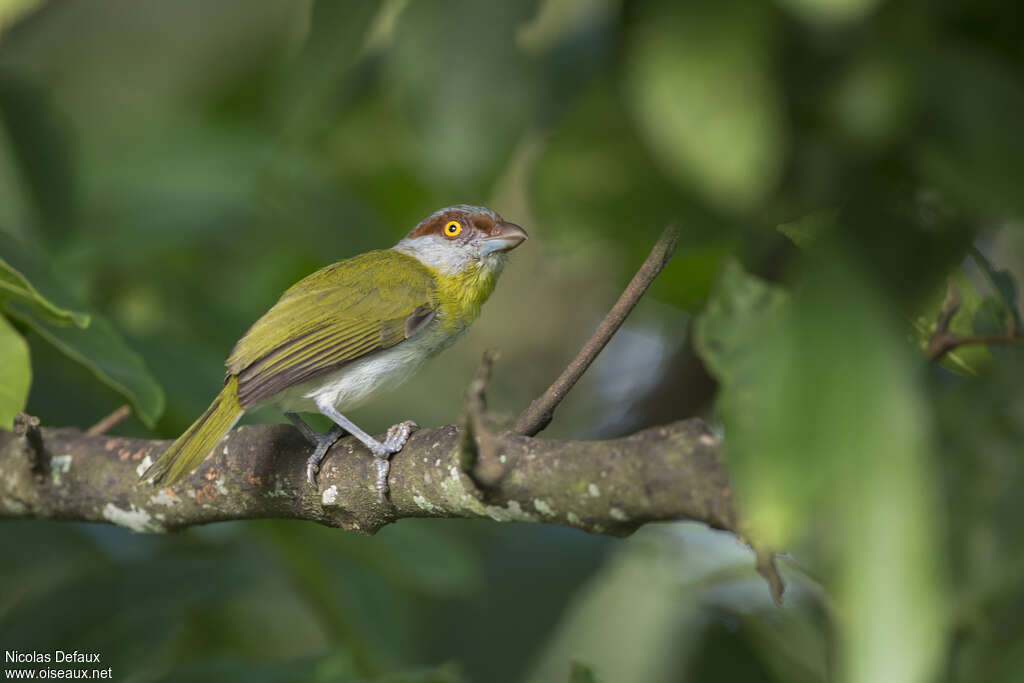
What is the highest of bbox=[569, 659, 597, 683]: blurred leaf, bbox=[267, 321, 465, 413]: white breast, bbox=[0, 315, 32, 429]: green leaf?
bbox=[0, 315, 32, 429]: green leaf

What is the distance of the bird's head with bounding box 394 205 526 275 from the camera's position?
11.5 feet

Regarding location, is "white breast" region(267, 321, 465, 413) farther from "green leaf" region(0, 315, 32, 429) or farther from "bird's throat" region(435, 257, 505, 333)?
"green leaf" region(0, 315, 32, 429)

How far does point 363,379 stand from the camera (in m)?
3.01

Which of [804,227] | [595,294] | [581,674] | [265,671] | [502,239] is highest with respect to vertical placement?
[804,227]

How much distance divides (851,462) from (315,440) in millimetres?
1687

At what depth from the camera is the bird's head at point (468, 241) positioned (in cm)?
351

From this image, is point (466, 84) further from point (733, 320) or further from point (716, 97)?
point (733, 320)

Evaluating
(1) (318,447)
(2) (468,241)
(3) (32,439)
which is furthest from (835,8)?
(2) (468,241)

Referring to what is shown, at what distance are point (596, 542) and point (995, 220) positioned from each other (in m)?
2.24

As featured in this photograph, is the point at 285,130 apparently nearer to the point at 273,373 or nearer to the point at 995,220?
the point at 273,373

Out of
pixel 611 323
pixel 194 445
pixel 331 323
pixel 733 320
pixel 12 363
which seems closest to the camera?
pixel 733 320

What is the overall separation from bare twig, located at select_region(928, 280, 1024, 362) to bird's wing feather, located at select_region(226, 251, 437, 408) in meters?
1.55

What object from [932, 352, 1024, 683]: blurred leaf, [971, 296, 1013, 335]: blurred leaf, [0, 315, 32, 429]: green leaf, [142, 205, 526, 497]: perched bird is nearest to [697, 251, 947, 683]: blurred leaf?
[932, 352, 1024, 683]: blurred leaf

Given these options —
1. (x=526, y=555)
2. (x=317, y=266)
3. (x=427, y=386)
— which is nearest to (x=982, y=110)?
(x=526, y=555)
